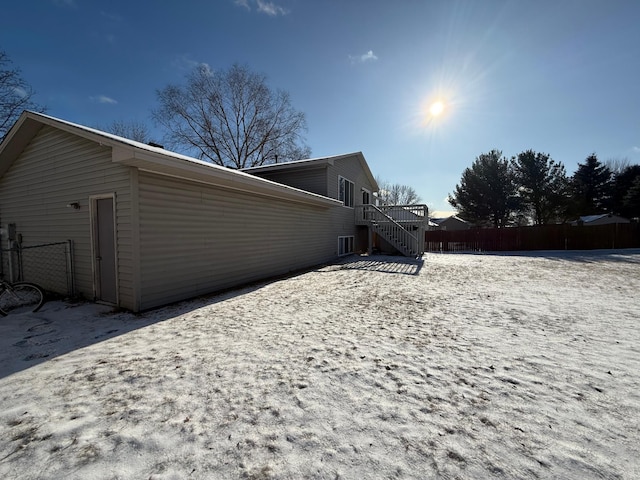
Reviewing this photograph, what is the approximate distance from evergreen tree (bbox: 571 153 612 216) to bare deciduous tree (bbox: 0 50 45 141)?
44505 mm

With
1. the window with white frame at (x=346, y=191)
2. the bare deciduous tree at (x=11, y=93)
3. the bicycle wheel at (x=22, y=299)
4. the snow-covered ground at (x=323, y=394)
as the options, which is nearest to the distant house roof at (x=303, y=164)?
the window with white frame at (x=346, y=191)

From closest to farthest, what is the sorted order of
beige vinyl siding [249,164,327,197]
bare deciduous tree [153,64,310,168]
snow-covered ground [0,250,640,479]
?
snow-covered ground [0,250,640,479]
beige vinyl siding [249,164,327,197]
bare deciduous tree [153,64,310,168]

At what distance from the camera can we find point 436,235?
67.7 feet

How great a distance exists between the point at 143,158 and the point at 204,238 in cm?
233

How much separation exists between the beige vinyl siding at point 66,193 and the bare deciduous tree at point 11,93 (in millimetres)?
8988

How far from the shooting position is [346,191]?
47.7 ft

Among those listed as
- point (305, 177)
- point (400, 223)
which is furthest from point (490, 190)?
point (305, 177)

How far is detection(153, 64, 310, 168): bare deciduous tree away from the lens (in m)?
21.8

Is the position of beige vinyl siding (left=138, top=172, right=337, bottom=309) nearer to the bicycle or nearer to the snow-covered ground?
the snow-covered ground

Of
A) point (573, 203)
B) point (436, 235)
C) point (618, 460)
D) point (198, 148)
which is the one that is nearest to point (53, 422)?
point (618, 460)

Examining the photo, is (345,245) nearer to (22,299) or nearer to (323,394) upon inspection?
(22,299)

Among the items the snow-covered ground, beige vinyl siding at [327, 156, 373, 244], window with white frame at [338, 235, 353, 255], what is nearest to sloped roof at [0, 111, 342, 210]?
the snow-covered ground

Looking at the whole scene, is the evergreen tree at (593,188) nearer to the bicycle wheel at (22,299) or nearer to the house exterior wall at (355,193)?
the house exterior wall at (355,193)

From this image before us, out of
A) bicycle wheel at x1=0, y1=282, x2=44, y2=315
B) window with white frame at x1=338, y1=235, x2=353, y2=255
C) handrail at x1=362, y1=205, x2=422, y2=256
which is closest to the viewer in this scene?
bicycle wheel at x1=0, y1=282, x2=44, y2=315
